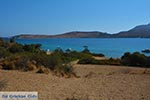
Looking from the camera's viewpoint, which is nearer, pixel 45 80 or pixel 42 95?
pixel 42 95

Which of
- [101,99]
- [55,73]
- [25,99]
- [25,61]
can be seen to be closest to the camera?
[25,99]

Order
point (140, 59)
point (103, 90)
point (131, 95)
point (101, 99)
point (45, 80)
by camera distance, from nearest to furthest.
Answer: point (101, 99), point (131, 95), point (103, 90), point (45, 80), point (140, 59)

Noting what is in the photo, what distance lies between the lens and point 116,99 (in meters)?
11.5

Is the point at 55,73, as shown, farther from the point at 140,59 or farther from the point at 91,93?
the point at 140,59

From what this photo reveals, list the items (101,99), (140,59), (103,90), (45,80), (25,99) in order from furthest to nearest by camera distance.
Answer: (140,59)
(45,80)
(103,90)
(101,99)
(25,99)

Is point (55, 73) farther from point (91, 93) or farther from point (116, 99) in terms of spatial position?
point (116, 99)

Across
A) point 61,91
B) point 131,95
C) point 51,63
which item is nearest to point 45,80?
point 61,91

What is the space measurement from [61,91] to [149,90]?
12.5 feet

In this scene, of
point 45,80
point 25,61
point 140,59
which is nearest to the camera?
point 45,80

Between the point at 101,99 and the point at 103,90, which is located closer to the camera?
the point at 101,99

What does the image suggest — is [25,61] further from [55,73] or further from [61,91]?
[61,91]

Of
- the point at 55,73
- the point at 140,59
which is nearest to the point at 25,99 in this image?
the point at 55,73

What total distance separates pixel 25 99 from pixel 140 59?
1015 inches

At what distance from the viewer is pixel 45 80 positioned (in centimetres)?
1591
